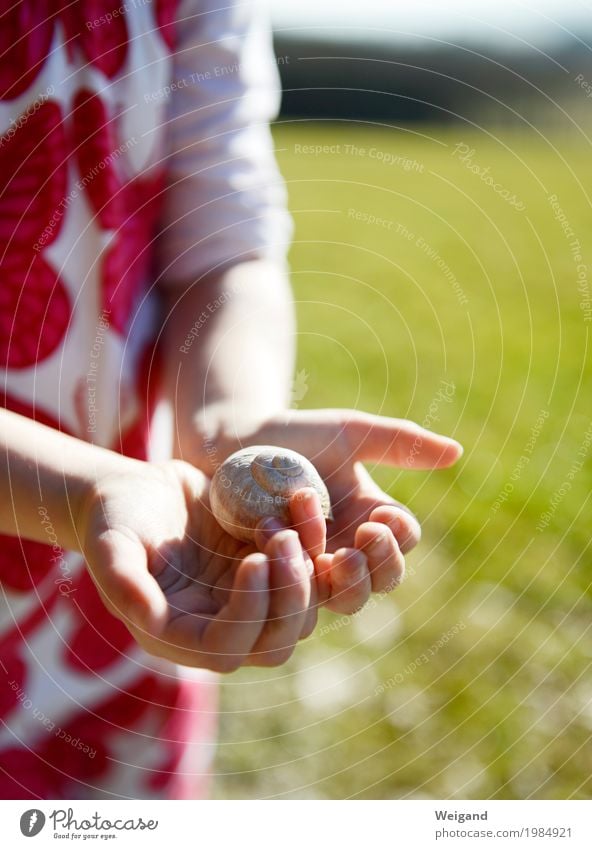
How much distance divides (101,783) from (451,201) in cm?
392

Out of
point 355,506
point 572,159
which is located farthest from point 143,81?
point 572,159

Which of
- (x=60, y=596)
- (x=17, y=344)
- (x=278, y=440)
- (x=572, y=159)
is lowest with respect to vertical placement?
(x=60, y=596)

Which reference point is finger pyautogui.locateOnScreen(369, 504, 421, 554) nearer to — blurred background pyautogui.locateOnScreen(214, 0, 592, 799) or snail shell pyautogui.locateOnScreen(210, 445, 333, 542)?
snail shell pyautogui.locateOnScreen(210, 445, 333, 542)

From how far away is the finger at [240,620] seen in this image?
605mm

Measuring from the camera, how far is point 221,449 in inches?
33.3

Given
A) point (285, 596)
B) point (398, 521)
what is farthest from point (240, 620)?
point (398, 521)

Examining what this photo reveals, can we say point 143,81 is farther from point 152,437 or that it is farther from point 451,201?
point 451,201

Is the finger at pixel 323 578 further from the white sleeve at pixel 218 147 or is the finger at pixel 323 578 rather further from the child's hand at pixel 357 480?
the white sleeve at pixel 218 147

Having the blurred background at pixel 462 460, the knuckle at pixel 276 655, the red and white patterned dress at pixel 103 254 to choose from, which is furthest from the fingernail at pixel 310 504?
the blurred background at pixel 462 460

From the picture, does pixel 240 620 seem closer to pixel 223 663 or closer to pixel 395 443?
pixel 223 663

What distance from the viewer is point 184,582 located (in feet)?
2.28

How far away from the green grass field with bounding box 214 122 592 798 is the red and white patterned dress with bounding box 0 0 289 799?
1.27ft

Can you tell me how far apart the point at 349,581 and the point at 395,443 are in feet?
0.49
